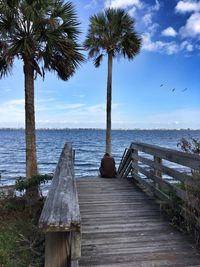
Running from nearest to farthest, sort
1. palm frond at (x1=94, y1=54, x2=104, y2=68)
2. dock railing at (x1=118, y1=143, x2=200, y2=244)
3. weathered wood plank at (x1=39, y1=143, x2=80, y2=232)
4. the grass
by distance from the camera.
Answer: weathered wood plank at (x1=39, y1=143, x2=80, y2=232) → dock railing at (x1=118, y1=143, x2=200, y2=244) → the grass → palm frond at (x1=94, y1=54, x2=104, y2=68)

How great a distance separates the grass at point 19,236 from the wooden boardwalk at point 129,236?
2.65ft

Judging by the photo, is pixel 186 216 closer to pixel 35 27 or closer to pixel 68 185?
pixel 68 185

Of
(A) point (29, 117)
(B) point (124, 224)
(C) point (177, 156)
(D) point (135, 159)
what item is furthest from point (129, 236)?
(A) point (29, 117)

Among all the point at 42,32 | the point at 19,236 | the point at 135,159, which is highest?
the point at 42,32

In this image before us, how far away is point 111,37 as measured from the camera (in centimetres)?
1305

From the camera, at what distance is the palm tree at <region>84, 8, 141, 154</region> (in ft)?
42.4

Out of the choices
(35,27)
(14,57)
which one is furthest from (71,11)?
(14,57)

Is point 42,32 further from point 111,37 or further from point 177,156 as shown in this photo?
point 177,156

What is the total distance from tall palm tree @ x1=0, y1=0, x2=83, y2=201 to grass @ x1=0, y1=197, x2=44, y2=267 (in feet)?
2.05

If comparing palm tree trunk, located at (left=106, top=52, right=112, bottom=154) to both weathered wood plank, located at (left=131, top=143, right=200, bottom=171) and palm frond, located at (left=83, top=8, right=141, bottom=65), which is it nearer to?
palm frond, located at (left=83, top=8, right=141, bottom=65)

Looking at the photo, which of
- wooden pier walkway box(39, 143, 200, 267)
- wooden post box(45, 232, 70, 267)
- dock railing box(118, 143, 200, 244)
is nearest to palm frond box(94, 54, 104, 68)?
dock railing box(118, 143, 200, 244)

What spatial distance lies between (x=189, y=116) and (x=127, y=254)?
7166 centimetres

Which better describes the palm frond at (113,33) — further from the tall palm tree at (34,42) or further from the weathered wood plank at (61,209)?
the weathered wood plank at (61,209)

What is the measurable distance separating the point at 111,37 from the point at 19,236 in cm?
1013
